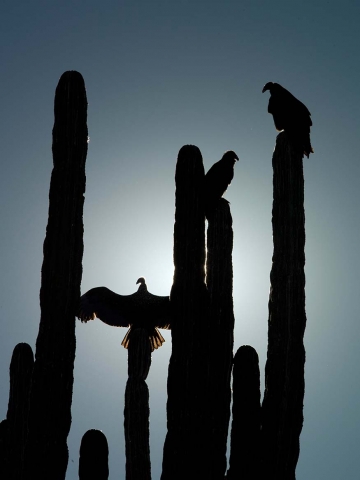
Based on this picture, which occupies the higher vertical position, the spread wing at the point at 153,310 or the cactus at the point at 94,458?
the spread wing at the point at 153,310

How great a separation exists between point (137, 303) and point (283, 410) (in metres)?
2.82

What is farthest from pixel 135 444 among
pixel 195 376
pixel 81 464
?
pixel 195 376

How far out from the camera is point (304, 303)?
658 cm

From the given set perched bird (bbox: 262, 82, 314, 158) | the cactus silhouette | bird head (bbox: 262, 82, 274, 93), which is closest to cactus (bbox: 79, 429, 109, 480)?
the cactus silhouette

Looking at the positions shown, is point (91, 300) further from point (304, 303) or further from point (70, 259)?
point (304, 303)

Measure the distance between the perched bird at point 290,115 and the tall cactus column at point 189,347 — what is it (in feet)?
3.51

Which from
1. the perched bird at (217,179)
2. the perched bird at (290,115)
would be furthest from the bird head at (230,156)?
the perched bird at (290,115)

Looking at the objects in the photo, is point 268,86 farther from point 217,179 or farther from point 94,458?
point 94,458

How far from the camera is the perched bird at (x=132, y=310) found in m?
8.38

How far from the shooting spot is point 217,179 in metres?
7.50

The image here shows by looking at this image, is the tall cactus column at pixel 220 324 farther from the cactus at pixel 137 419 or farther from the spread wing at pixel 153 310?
the spread wing at pixel 153 310

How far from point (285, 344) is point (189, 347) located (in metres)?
0.86

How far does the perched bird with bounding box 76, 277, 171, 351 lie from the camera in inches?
330

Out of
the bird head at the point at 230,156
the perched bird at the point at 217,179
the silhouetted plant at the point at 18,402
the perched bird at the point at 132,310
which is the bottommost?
the silhouetted plant at the point at 18,402
